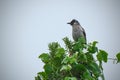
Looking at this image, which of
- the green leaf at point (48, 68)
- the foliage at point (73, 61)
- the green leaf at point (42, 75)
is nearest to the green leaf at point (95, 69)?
the foliage at point (73, 61)

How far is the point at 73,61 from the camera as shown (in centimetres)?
525

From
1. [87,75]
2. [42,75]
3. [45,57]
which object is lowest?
[87,75]

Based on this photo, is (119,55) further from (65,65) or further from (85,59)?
(65,65)

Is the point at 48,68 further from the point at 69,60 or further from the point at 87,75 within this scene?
the point at 87,75

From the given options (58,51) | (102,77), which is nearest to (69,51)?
(58,51)

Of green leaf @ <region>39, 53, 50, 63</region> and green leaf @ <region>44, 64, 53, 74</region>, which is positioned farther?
green leaf @ <region>39, 53, 50, 63</region>

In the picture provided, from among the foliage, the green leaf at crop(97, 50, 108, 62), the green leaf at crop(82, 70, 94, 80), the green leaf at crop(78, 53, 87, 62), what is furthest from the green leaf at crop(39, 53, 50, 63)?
the green leaf at crop(97, 50, 108, 62)

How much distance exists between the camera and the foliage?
17.4 ft

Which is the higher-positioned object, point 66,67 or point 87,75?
point 66,67

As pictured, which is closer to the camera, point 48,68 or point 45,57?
point 48,68

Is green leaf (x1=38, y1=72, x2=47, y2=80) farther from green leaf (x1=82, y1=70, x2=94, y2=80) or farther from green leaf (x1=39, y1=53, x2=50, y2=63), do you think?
green leaf (x1=82, y1=70, x2=94, y2=80)

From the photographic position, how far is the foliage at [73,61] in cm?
531

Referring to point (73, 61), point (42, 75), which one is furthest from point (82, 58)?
point (42, 75)

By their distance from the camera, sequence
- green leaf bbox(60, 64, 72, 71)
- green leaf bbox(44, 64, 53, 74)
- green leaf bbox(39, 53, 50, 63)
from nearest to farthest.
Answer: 1. green leaf bbox(60, 64, 72, 71)
2. green leaf bbox(44, 64, 53, 74)
3. green leaf bbox(39, 53, 50, 63)
